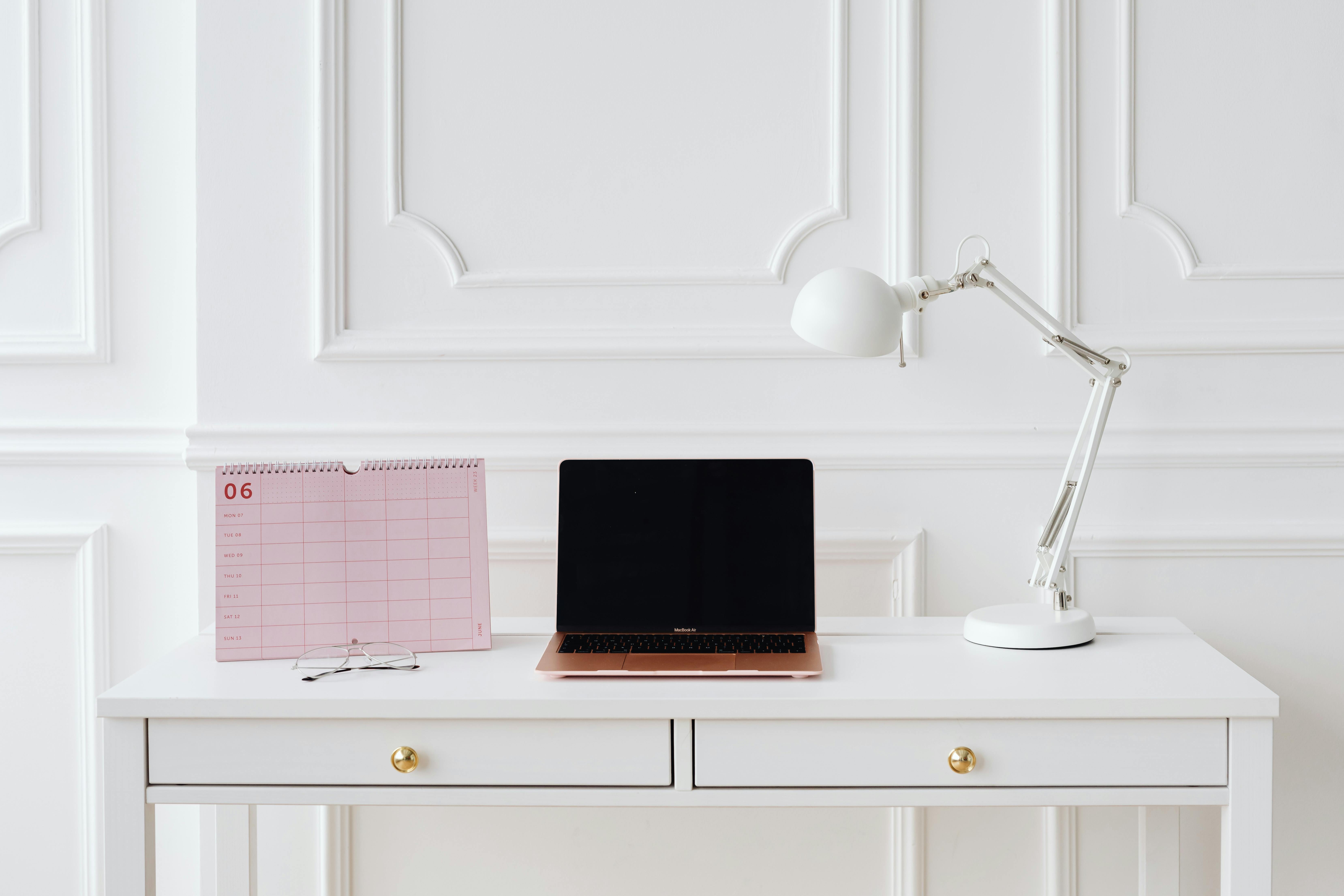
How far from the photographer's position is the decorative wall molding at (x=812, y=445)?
4.30 ft

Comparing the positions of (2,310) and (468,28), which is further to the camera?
(2,310)

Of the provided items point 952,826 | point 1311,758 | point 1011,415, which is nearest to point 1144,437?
point 1011,415

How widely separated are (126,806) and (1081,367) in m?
1.25

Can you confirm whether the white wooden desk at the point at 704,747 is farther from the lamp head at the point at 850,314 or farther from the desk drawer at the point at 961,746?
the lamp head at the point at 850,314

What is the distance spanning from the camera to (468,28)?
52.9 inches

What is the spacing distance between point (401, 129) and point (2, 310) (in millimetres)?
722

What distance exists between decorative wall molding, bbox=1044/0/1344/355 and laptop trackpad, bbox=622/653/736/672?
730 millimetres

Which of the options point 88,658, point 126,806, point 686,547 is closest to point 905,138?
point 686,547

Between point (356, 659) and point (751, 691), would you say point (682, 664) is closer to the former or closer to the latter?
point (751, 691)

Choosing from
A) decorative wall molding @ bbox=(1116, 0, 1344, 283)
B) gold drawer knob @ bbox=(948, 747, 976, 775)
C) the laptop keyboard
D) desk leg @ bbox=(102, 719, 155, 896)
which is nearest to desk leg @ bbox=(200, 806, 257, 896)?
desk leg @ bbox=(102, 719, 155, 896)

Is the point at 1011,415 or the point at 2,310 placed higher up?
the point at 2,310

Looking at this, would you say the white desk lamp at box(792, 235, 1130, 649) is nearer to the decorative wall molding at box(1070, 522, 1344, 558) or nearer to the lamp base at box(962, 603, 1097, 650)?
the lamp base at box(962, 603, 1097, 650)

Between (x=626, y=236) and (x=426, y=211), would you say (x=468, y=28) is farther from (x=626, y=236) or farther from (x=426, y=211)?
(x=626, y=236)

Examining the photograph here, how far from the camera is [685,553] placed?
113 cm
